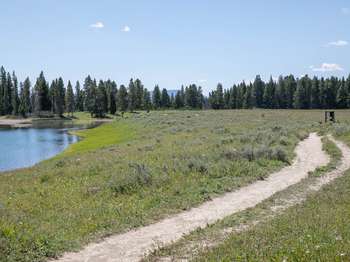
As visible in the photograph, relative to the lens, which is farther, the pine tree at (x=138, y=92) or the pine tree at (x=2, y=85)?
the pine tree at (x=138, y=92)

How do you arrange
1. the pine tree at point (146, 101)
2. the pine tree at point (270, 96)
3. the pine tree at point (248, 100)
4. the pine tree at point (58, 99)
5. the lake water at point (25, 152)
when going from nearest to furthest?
the lake water at point (25, 152) → the pine tree at point (58, 99) → the pine tree at point (270, 96) → the pine tree at point (248, 100) → the pine tree at point (146, 101)

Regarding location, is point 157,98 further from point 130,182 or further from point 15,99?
point 130,182

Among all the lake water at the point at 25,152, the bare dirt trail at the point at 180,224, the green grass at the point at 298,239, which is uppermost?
the green grass at the point at 298,239

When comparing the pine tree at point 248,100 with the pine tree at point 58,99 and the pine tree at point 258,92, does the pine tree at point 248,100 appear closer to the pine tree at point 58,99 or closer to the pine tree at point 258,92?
the pine tree at point 258,92

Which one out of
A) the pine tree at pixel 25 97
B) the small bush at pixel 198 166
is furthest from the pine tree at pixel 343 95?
the small bush at pixel 198 166

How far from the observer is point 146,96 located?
509 feet

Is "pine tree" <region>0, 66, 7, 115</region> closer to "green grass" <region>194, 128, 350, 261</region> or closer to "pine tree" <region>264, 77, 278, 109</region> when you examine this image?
"pine tree" <region>264, 77, 278, 109</region>

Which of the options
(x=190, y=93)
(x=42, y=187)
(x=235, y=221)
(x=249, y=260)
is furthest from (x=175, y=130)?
(x=190, y=93)

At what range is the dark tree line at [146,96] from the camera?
130m

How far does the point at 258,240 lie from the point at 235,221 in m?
3.13

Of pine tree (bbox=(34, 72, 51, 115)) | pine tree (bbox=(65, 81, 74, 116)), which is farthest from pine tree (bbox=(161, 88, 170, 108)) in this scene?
pine tree (bbox=(34, 72, 51, 115))

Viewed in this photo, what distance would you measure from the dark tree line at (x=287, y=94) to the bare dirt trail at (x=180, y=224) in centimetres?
11538

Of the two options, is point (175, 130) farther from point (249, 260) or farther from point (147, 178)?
point (249, 260)

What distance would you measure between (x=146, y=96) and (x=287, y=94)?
51.7 metres
